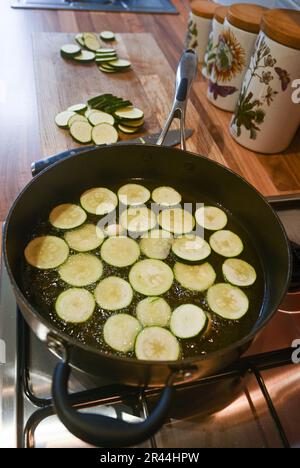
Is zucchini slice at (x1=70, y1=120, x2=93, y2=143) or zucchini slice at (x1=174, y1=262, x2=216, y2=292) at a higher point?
zucchini slice at (x1=70, y1=120, x2=93, y2=143)

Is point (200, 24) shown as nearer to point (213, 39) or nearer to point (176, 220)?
point (213, 39)

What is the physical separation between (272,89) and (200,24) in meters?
0.66

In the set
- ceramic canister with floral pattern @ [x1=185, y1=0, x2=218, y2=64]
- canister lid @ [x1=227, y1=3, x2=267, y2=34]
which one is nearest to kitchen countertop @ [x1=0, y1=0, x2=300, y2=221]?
ceramic canister with floral pattern @ [x1=185, y1=0, x2=218, y2=64]

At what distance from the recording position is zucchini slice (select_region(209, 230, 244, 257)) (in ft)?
3.45

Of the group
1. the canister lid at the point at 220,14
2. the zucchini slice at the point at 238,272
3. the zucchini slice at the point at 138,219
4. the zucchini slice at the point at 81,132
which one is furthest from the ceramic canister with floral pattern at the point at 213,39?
the zucchini slice at the point at 238,272

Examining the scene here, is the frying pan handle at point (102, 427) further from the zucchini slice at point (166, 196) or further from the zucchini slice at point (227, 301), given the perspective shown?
the zucchini slice at point (166, 196)

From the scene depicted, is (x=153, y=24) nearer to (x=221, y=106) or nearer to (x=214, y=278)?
(x=221, y=106)

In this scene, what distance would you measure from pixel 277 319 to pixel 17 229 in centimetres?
67

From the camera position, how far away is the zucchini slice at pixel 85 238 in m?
1.00

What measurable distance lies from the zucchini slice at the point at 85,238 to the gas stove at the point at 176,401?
0.67 feet

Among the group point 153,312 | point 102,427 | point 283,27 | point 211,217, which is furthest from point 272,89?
point 102,427

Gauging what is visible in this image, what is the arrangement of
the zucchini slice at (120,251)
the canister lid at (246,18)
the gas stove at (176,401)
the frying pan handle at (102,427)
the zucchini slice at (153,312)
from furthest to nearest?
the canister lid at (246,18) < the zucchini slice at (120,251) < the zucchini slice at (153,312) < the gas stove at (176,401) < the frying pan handle at (102,427)

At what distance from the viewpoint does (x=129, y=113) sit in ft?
4.67

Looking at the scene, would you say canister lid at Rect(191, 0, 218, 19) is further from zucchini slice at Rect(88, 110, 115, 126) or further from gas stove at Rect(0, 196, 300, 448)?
gas stove at Rect(0, 196, 300, 448)
